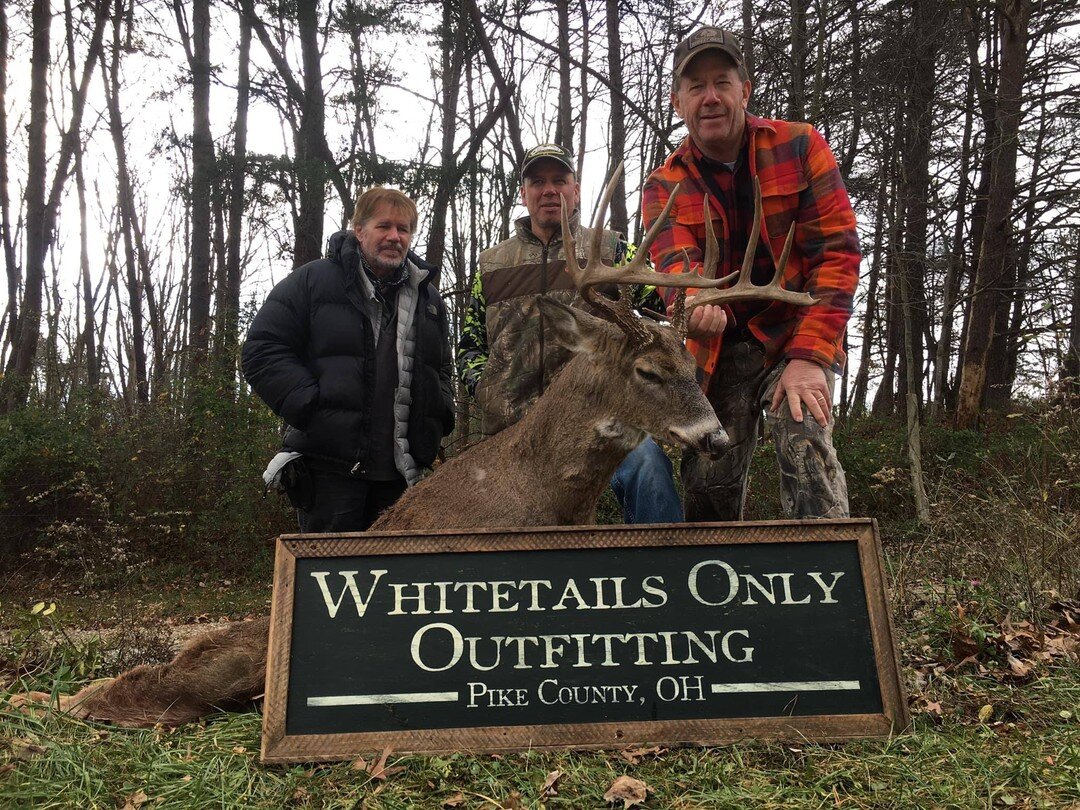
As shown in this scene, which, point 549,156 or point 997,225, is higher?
point 997,225

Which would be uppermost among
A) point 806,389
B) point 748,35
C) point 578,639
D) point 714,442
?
point 748,35

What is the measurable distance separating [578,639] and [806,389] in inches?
59.7

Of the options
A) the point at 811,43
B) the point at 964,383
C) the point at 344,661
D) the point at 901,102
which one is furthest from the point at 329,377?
the point at 964,383

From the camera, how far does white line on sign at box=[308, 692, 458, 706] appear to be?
2.82 meters

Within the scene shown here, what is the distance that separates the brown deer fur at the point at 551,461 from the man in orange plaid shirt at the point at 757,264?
11.8 inches

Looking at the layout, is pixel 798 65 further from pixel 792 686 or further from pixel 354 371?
pixel 792 686

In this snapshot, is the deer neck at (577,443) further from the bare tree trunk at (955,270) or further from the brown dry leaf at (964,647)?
the bare tree trunk at (955,270)

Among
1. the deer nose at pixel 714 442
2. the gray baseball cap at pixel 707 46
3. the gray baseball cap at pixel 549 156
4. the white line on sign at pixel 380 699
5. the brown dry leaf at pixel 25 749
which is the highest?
the gray baseball cap at pixel 707 46

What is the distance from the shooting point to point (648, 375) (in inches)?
161

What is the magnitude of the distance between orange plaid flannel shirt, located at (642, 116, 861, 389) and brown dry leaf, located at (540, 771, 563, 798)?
2063 mm

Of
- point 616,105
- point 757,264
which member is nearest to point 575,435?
point 757,264

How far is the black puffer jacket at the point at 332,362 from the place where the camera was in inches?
186

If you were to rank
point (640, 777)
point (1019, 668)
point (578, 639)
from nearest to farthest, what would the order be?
1. point (640, 777)
2. point (578, 639)
3. point (1019, 668)

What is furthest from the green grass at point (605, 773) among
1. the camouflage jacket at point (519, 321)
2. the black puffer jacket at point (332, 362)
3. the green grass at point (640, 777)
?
the camouflage jacket at point (519, 321)
